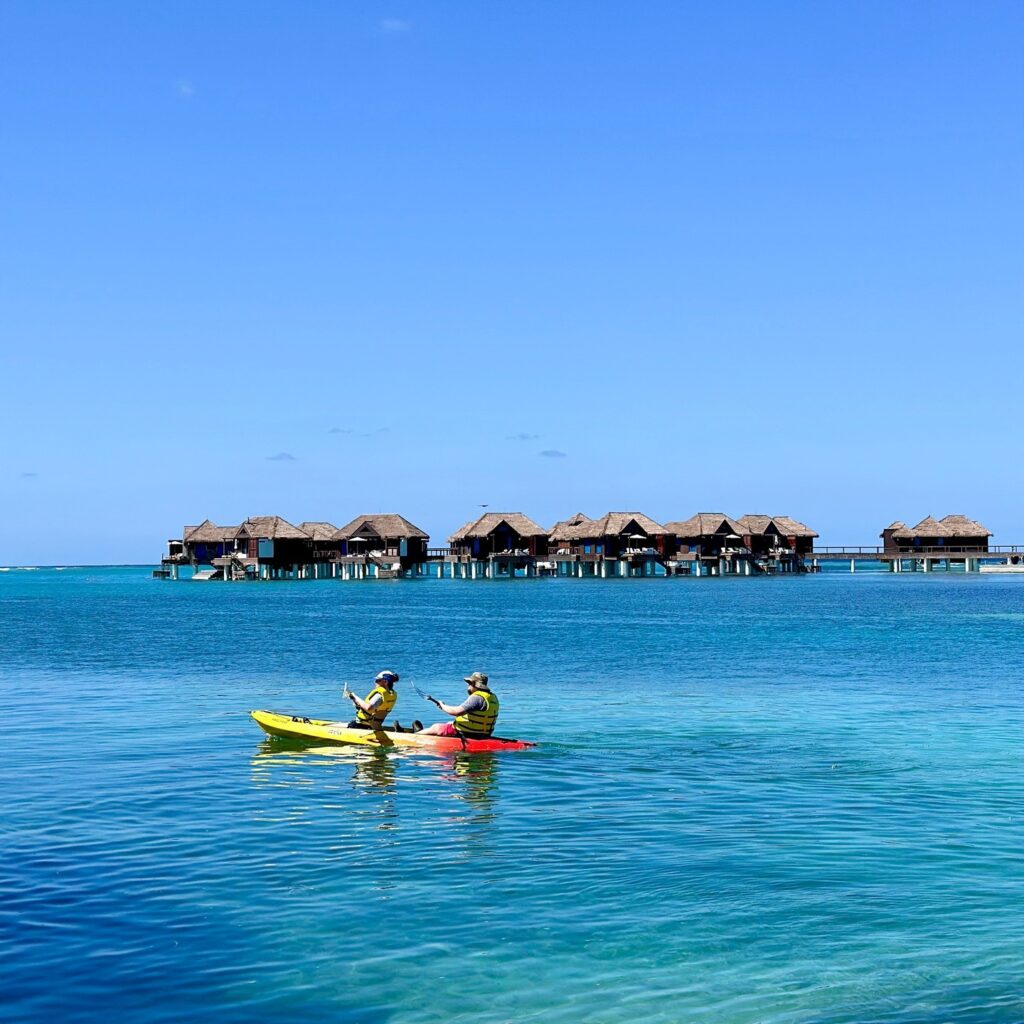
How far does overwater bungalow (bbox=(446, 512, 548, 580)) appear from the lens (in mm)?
131750

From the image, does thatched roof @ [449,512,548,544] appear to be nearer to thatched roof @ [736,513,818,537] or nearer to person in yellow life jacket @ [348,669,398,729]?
thatched roof @ [736,513,818,537]

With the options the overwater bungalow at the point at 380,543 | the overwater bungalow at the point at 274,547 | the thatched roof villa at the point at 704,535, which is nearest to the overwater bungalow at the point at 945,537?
the thatched roof villa at the point at 704,535

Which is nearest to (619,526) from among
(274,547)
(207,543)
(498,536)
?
(498,536)

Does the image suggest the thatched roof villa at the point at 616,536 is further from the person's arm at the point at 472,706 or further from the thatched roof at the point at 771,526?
the person's arm at the point at 472,706

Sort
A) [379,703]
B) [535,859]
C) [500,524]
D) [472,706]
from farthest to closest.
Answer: [500,524]
[379,703]
[472,706]
[535,859]

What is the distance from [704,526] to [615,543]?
11.8 metres

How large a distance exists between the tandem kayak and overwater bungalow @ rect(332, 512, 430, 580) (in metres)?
113

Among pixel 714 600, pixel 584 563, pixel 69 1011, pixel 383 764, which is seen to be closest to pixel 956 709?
pixel 383 764

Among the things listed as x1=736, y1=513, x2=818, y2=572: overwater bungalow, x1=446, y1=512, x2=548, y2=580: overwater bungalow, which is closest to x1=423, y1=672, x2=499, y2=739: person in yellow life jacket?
x1=446, y1=512, x2=548, y2=580: overwater bungalow

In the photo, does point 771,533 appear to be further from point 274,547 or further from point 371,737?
point 371,737

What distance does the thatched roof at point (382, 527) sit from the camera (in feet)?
449

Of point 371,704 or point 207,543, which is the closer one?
point 371,704

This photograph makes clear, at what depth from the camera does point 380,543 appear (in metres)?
139

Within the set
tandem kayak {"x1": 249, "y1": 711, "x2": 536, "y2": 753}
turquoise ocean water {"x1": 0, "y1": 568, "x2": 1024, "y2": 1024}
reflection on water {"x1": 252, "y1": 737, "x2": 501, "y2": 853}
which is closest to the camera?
turquoise ocean water {"x1": 0, "y1": 568, "x2": 1024, "y2": 1024}
